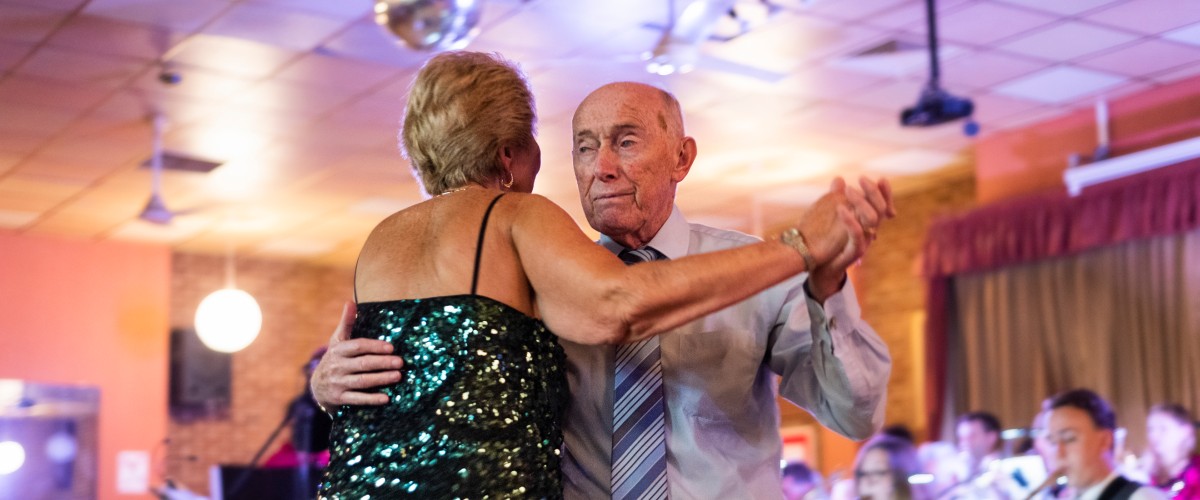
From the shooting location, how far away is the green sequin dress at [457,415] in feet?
5.30

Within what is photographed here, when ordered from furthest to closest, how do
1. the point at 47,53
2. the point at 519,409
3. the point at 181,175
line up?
the point at 181,175 < the point at 47,53 < the point at 519,409

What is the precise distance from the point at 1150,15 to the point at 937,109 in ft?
3.98

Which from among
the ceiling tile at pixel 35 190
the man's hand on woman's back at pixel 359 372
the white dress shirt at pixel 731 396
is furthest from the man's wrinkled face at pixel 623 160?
the ceiling tile at pixel 35 190

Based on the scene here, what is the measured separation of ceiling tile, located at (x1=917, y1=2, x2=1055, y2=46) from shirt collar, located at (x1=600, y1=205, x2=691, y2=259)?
4.22 meters

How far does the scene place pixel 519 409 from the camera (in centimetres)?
166

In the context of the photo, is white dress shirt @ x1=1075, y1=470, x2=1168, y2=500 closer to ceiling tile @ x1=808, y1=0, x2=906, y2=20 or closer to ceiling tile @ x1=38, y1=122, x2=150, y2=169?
ceiling tile @ x1=808, y1=0, x2=906, y2=20

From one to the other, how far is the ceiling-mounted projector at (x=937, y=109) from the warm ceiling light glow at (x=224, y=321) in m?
5.06

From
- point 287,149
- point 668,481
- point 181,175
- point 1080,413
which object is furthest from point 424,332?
point 181,175

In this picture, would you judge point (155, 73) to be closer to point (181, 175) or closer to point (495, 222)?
point (181, 175)

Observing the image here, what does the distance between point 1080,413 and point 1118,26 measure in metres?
2.39

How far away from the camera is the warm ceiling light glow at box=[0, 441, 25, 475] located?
10.1m

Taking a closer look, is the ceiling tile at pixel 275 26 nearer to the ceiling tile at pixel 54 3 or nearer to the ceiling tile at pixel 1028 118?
the ceiling tile at pixel 54 3

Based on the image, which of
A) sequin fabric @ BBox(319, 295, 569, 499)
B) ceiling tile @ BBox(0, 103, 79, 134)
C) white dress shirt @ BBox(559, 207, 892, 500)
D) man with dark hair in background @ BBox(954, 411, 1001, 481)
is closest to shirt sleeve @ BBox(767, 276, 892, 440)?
white dress shirt @ BBox(559, 207, 892, 500)

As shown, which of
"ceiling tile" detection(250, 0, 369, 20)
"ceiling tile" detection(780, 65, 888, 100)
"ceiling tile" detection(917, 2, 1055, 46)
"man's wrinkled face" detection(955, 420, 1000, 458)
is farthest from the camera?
"man's wrinkled face" detection(955, 420, 1000, 458)
